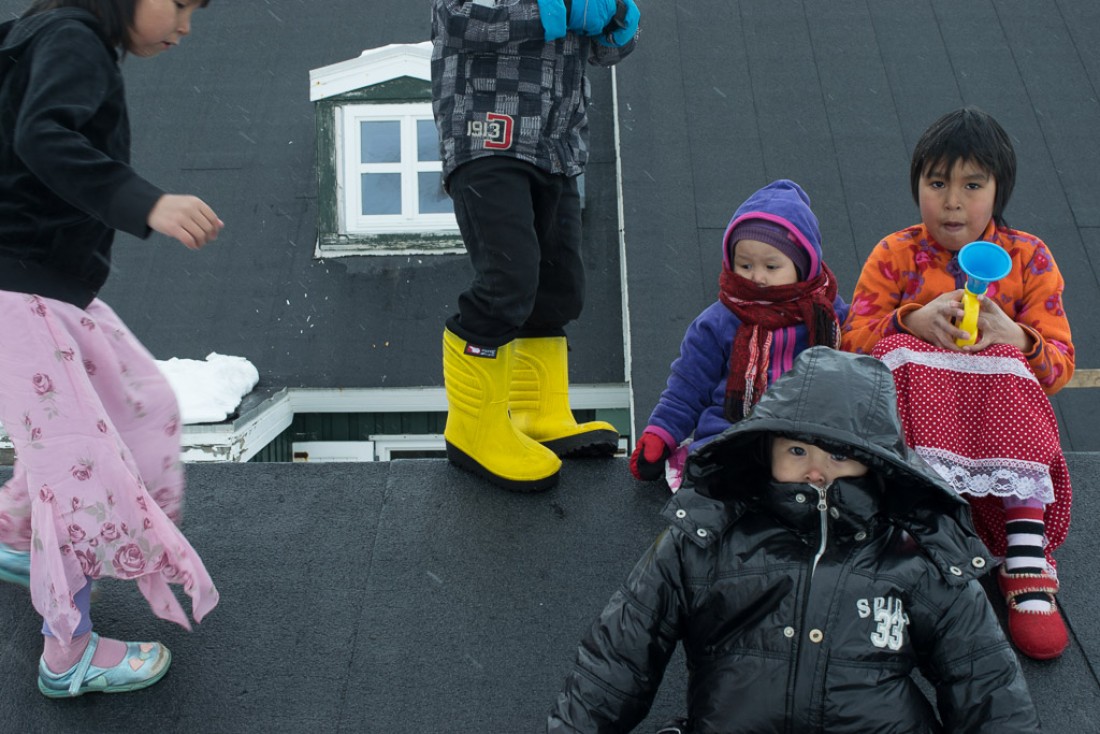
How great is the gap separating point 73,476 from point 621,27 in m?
1.87

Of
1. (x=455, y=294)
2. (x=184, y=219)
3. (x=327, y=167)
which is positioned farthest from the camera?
(x=327, y=167)

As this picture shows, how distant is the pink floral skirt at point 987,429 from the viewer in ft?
8.57

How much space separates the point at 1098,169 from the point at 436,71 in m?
5.71

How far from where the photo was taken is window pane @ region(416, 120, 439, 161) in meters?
6.87

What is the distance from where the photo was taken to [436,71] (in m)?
2.95

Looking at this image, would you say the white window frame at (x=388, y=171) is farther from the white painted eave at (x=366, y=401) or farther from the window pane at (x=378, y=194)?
the white painted eave at (x=366, y=401)

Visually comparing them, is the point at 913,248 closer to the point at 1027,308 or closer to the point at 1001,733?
the point at 1027,308

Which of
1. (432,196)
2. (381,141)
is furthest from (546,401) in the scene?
(381,141)

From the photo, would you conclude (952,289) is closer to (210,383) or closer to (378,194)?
(210,383)

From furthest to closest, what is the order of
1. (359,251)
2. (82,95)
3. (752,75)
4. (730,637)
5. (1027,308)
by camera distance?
(752,75) → (359,251) → (1027,308) → (82,95) → (730,637)

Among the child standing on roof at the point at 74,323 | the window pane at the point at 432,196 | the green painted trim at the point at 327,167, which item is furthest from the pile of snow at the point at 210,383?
the child standing on roof at the point at 74,323

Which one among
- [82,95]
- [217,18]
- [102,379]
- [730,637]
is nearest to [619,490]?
[730,637]

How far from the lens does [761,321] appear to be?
2885mm

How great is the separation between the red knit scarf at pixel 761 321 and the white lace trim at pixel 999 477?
18.3 inches
